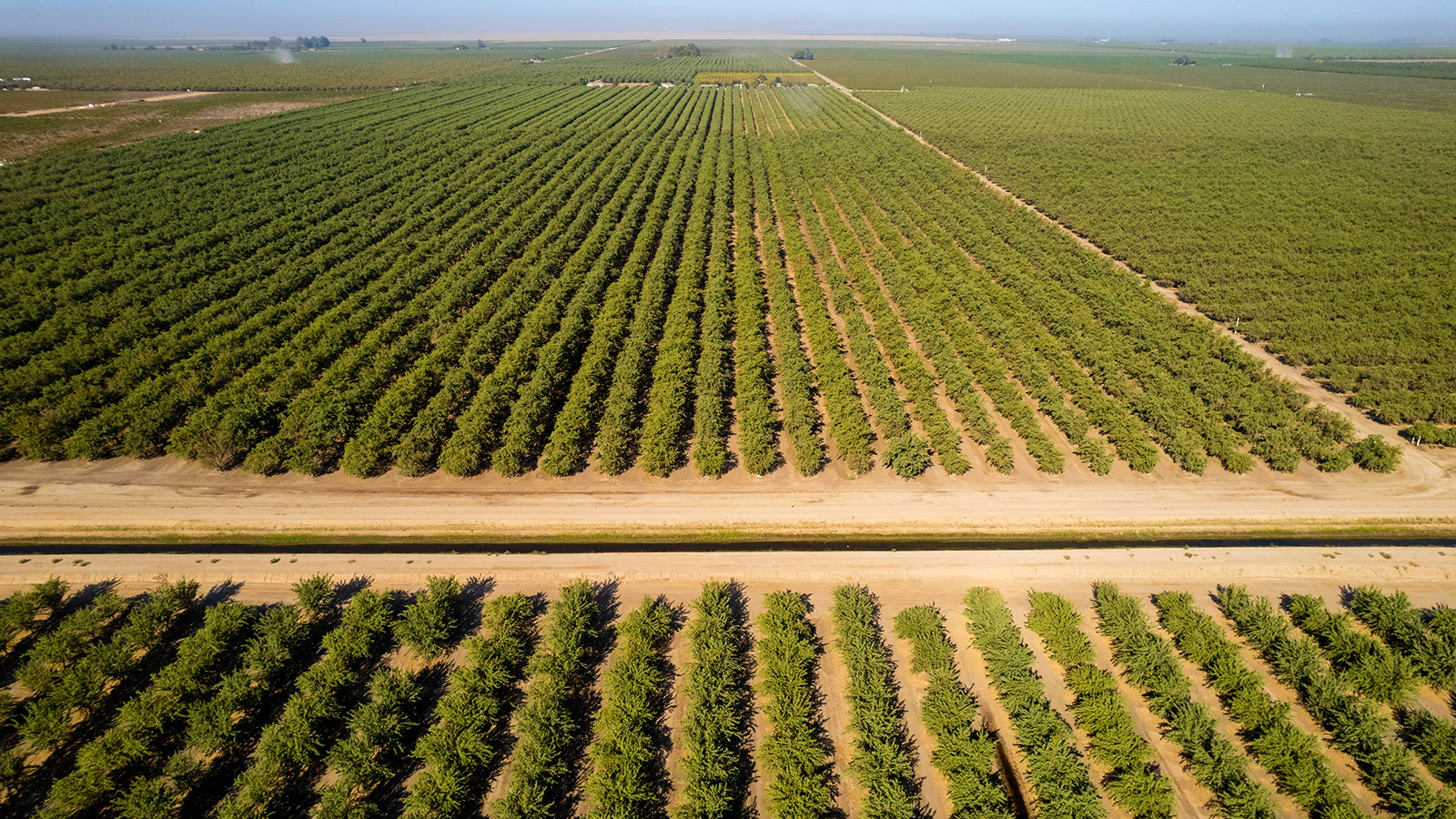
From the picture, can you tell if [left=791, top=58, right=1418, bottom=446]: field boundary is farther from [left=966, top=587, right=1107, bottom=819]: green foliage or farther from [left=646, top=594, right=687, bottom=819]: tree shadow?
[left=646, top=594, right=687, bottom=819]: tree shadow

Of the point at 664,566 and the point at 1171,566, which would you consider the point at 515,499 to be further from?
the point at 1171,566

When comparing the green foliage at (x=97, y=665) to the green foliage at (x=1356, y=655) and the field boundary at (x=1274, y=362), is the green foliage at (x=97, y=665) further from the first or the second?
the field boundary at (x=1274, y=362)

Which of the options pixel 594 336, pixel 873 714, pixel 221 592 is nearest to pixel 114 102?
pixel 594 336

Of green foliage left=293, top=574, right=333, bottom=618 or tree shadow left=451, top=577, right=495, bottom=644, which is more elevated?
green foliage left=293, top=574, right=333, bottom=618

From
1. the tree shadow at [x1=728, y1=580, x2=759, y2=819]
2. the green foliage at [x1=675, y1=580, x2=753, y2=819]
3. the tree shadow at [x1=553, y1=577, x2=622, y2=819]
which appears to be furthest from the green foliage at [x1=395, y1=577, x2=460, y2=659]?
the tree shadow at [x1=728, y1=580, x2=759, y2=819]

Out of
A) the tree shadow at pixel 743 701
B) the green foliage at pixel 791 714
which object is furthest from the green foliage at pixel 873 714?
the tree shadow at pixel 743 701

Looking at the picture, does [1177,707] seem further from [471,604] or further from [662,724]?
[471,604]
